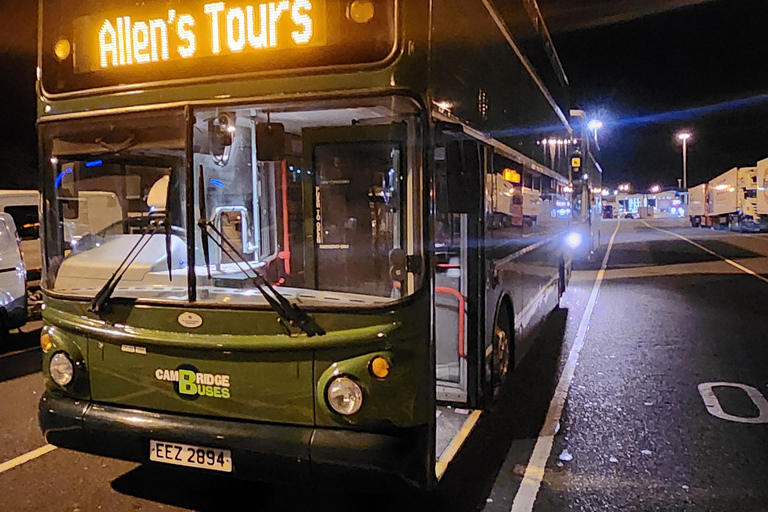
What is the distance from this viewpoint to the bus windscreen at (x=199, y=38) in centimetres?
353

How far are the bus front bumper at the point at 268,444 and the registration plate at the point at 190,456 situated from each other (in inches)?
1.2

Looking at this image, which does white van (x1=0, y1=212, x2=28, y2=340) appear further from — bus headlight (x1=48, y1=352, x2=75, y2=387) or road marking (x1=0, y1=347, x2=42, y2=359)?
bus headlight (x1=48, y1=352, x2=75, y2=387)

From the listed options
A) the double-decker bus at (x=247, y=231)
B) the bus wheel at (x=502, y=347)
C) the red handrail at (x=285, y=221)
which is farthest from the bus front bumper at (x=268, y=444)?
the bus wheel at (x=502, y=347)

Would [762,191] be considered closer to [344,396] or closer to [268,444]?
[344,396]

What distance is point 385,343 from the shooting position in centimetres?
360

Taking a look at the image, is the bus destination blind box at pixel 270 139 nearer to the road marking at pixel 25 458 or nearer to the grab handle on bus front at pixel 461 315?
the grab handle on bus front at pixel 461 315

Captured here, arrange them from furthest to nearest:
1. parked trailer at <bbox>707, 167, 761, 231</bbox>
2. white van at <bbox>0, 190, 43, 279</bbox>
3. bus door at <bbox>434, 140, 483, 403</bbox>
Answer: parked trailer at <bbox>707, 167, 761, 231</bbox>
white van at <bbox>0, 190, 43, 279</bbox>
bus door at <bbox>434, 140, 483, 403</bbox>

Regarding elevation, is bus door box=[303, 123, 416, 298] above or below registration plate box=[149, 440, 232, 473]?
above

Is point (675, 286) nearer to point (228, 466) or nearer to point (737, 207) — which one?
point (228, 466)

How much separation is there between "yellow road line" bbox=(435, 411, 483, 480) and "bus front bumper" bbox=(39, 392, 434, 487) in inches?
14.3

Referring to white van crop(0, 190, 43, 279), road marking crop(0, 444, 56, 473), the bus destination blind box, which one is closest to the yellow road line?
the bus destination blind box

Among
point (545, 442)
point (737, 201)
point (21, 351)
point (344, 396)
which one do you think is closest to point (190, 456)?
point (344, 396)

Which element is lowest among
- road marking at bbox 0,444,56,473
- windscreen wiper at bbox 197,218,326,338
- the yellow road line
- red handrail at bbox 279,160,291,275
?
road marking at bbox 0,444,56,473

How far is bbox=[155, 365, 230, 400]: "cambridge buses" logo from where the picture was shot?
12.6 ft
